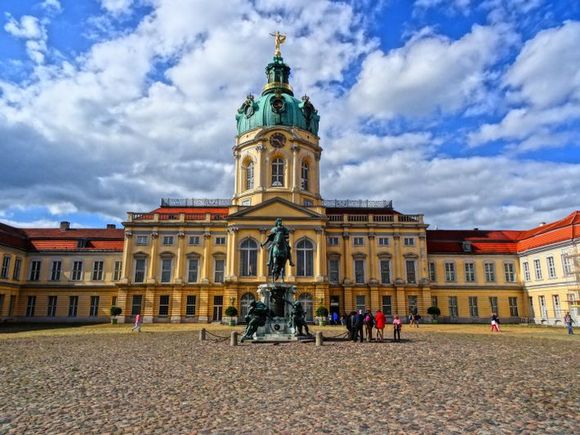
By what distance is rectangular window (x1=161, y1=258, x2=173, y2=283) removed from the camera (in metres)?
48.1

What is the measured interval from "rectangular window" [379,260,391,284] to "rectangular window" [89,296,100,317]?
110 ft

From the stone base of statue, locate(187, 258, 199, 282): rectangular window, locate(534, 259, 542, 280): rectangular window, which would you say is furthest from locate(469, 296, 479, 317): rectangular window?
the stone base of statue

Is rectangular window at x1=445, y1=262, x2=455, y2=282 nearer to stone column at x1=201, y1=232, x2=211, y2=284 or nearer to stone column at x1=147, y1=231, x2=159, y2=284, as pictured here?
stone column at x1=201, y1=232, x2=211, y2=284

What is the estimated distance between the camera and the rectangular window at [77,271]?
50375 mm

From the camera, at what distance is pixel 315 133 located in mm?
55344

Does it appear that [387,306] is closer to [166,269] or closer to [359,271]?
[359,271]

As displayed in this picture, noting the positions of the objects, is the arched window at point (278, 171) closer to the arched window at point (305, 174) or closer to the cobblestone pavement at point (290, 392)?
the arched window at point (305, 174)

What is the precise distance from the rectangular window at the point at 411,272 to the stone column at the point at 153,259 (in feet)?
94.6

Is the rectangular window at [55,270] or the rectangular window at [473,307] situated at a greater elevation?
the rectangular window at [55,270]

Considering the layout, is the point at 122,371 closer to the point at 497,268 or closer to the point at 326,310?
the point at 326,310

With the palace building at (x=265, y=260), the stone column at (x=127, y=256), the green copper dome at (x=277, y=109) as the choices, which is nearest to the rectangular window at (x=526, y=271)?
the palace building at (x=265, y=260)

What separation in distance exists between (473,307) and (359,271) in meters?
14.3

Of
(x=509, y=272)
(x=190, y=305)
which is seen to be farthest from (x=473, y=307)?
(x=190, y=305)

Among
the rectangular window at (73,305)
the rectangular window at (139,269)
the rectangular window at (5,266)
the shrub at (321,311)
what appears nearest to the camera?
the shrub at (321,311)
